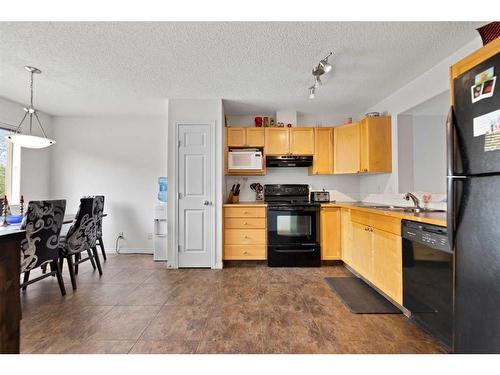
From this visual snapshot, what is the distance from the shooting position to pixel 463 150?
1.22 metres

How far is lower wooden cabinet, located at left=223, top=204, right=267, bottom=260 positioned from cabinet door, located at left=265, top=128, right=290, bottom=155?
93 centimetres

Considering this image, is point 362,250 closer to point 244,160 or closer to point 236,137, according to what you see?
point 244,160

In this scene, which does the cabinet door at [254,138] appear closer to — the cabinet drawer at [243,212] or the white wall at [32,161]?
the cabinet drawer at [243,212]

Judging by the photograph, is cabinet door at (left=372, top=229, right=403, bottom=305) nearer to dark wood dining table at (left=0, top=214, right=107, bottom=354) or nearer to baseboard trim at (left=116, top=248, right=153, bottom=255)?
dark wood dining table at (left=0, top=214, right=107, bottom=354)

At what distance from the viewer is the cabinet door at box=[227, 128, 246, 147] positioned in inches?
146

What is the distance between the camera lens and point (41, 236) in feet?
7.27

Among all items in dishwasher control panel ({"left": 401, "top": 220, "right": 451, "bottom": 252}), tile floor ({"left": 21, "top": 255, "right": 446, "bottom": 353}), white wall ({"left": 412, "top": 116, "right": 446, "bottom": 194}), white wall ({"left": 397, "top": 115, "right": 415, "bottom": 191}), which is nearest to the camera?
dishwasher control panel ({"left": 401, "top": 220, "right": 451, "bottom": 252})

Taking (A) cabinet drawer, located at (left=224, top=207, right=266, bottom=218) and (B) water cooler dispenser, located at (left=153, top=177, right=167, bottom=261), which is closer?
(A) cabinet drawer, located at (left=224, top=207, right=266, bottom=218)

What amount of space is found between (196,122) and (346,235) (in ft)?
8.72

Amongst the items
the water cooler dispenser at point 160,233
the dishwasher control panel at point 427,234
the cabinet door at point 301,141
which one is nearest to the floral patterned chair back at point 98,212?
the water cooler dispenser at point 160,233

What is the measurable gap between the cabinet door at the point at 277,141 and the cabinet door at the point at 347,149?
2.52 feet

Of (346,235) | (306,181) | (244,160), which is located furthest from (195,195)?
(346,235)

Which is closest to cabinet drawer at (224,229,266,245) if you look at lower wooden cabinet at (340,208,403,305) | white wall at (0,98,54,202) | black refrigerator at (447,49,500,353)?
lower wooden cabinet at (340,208,403,305)

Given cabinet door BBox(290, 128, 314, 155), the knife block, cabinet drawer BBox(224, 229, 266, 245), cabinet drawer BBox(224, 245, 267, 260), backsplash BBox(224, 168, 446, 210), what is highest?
cabinet door BBox(290, 128, 314, 155)
